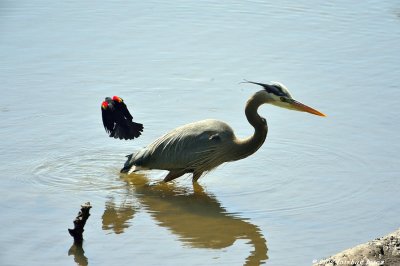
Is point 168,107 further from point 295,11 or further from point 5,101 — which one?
point 295,11

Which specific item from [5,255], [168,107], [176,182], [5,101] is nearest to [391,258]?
[5,255]

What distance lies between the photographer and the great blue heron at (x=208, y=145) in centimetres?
929

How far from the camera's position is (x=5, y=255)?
24.0 feet

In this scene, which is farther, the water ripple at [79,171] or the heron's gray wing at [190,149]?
the heron's gray wing at [190,149]

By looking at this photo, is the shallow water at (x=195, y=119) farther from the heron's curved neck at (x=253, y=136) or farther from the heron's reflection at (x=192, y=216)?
the heron's curved neck at (x=253, y=136)

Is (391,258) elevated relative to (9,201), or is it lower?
elevated

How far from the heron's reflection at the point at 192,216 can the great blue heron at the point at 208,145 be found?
202 millimetres

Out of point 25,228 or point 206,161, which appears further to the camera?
point 206,161

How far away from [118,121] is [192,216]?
4.69ft

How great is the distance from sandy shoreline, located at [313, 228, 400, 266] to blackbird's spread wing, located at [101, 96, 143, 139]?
364 centimetres

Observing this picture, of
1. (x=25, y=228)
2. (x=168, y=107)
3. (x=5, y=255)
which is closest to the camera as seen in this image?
(x=5, y=255)

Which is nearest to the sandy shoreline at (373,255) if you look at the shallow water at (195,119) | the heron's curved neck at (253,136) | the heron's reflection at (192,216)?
the shallow water at (195,119)

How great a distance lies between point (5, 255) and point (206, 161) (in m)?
2.61

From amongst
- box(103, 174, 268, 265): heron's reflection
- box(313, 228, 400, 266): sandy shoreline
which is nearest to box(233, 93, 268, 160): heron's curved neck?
box(103, 174, 268, 265): heron's reflection
